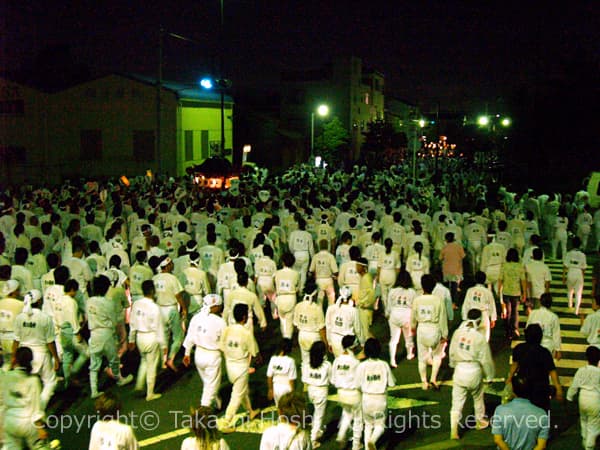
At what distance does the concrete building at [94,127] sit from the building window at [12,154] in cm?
5

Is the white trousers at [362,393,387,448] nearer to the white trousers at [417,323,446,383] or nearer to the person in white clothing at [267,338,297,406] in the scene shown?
A: the person in white clothing at [267,338,297,406]

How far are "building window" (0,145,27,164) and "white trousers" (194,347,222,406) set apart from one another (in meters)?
33.2

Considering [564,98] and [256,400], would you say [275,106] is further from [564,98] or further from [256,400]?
[256,400]

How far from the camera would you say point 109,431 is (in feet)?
18.9

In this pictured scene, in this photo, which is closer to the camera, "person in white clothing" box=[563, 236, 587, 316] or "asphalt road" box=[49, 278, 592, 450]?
"asphalt road" box=[49, 278, 592, 450]

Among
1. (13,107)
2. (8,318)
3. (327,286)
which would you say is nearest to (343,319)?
(327,286)

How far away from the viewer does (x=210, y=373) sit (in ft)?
28.0

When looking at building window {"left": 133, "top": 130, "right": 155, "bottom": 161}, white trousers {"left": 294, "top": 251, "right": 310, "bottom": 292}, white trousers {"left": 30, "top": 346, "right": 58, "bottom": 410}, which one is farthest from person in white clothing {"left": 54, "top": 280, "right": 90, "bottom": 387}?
building window {"left": 133, "top": 130, "right": 155, "bottom": 161}

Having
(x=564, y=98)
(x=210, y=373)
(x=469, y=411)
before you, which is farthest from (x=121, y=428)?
(x=564, y=98)

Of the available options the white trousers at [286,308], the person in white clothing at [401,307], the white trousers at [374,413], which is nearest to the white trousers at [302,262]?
the white trousers at [286,308]

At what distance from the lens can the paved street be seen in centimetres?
840

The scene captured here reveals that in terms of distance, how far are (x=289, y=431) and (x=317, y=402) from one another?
7.06 feet

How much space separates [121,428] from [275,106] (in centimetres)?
6723

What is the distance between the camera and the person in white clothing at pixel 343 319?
29.8ft
